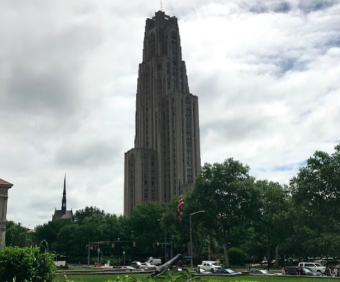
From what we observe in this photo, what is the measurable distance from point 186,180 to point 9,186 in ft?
270

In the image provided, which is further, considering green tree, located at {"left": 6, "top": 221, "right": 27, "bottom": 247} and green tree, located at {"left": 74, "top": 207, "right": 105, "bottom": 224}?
green tree, located at {"left": 74, "top": 207, "right": 105, "bottom": 224}

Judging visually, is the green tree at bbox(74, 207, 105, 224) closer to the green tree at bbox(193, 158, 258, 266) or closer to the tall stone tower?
the tall stone tower

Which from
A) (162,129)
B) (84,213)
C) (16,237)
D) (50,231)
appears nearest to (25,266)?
(50,231)

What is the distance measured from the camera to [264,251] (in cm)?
8219

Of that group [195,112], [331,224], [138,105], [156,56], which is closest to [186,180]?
[195,112]

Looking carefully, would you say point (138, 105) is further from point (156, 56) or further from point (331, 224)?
point (331, 224)

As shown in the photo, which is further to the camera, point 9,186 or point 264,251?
point 264,251

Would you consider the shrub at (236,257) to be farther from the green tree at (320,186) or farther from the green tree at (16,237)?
the green tree at (16,237)

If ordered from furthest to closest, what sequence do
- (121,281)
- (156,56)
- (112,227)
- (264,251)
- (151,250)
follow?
(156,56) → (112,227) → (151,250) → (264,251) → (121,281)

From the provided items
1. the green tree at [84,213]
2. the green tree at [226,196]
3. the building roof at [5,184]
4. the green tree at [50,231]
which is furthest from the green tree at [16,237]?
the green tree at [226,196]

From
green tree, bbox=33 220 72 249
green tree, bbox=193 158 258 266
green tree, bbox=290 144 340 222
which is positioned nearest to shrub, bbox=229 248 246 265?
green tree, bbox=193 158 258 266

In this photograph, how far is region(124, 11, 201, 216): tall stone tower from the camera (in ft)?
483

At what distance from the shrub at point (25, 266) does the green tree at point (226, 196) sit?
45.7 metres

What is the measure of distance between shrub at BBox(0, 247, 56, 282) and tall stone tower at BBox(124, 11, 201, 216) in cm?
11947
